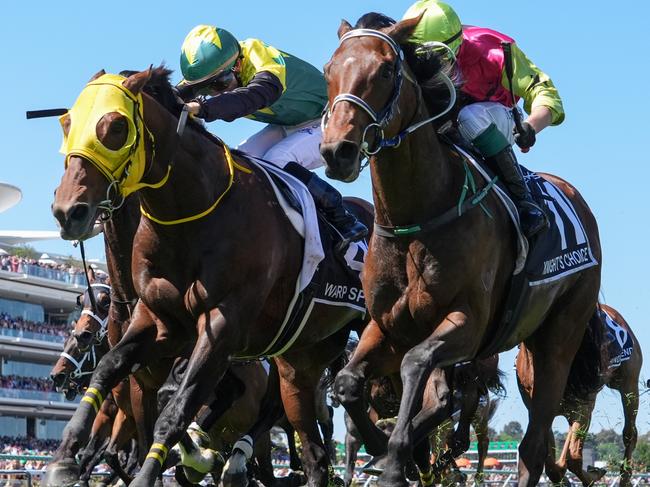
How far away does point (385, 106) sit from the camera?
253 inches

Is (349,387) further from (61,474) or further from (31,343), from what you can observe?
(31,343)

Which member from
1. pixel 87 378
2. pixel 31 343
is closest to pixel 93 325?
pixel 87 378

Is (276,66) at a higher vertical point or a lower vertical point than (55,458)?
higher

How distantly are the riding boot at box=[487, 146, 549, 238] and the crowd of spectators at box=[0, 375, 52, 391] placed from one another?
54466 millimetres

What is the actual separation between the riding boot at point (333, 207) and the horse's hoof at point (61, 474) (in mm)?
2765

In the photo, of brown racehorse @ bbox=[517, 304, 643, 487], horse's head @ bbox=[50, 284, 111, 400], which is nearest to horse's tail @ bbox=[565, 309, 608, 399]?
brown racehorse @ bbox=[517, 304, 643, 487]

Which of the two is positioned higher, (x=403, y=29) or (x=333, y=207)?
(x=403, y=29)

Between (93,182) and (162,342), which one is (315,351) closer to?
(162,342)

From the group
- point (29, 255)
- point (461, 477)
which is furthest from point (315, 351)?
point (29, 255)

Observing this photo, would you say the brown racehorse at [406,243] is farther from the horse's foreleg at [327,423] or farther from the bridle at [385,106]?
the horse's foreleg at [327,423]

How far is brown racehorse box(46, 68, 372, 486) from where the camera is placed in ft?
22.0

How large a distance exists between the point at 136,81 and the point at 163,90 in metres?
0.43

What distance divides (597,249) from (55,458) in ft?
13.4

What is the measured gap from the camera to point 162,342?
733cm
